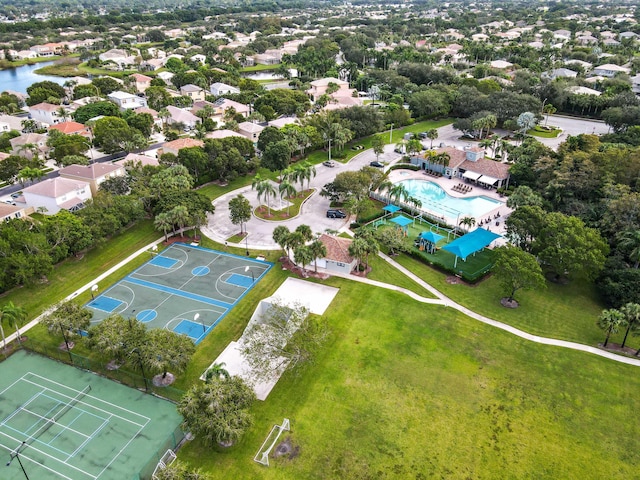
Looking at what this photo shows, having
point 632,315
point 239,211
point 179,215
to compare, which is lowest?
point 632,315

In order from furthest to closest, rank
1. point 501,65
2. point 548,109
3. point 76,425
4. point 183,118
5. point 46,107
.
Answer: point 501,65, point 548,109, point 46,107, point 183,118, point 76,425

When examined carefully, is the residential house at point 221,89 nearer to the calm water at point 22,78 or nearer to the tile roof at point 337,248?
the calm water at point 22,78

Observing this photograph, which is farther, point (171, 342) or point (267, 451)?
point (171, 342)

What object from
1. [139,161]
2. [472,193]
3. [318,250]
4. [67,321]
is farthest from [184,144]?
[472,193]

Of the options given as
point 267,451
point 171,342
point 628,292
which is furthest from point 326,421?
point 628,292

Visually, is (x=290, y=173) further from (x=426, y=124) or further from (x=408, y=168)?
(x=426, y=124)

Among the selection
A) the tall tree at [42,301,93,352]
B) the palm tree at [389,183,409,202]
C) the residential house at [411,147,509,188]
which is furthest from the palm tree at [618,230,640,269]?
the tall tree at [42,301,93,352]

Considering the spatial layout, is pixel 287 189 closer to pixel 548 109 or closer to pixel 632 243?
pixel 632 243
